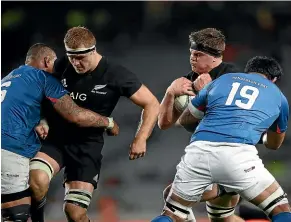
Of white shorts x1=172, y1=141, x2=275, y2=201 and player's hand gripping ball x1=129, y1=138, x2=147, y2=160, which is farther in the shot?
player's hand gripping ball x1=129, y1=138, x2=147, y2=160

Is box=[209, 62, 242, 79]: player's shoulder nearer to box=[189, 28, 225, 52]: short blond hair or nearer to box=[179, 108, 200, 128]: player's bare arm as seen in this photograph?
box=[189, 28, 225, 52]: short blond hair

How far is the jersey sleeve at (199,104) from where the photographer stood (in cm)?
507

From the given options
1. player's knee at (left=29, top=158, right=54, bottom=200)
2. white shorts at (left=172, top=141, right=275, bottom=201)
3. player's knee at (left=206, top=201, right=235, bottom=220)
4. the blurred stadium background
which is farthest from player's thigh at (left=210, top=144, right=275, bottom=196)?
the blurred stadium background

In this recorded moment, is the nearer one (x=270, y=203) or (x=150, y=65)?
(x=270, y=203)

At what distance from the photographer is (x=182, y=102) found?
18.6 ft

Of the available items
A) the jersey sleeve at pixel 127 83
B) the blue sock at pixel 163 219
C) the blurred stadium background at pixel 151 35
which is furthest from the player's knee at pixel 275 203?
the blurred stadium background at pixel 151 35

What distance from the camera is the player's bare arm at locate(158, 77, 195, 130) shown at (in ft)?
18.2

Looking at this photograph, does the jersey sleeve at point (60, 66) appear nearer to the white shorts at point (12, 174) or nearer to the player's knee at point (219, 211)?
the white shorts at point (12, 174)

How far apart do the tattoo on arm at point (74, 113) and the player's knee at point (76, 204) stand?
1.63 ft

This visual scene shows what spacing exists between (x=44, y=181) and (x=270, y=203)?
63.9 inches

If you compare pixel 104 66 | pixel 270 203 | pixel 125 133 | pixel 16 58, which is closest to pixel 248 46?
pixel 125 133

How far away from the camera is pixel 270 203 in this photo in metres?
4.89

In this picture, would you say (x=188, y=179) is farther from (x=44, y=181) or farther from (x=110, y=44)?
(x=110, y=44)

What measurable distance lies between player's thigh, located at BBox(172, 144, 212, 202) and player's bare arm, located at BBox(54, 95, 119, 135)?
853mm
